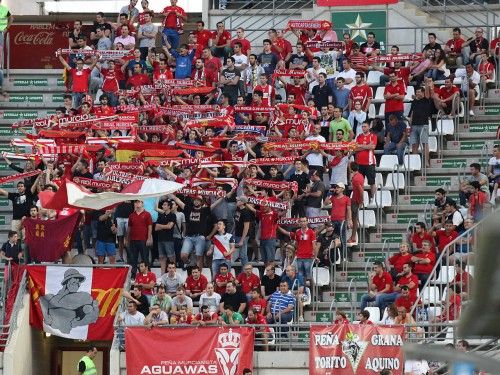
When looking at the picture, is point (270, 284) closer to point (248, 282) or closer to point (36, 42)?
point (248, 282)

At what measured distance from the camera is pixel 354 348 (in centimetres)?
1838

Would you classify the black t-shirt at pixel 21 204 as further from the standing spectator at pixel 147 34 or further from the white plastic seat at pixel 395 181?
the standing spectator at pixel 147 34

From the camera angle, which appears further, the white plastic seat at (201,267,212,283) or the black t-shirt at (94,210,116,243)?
the black t-shirt at (94,210,116,243)

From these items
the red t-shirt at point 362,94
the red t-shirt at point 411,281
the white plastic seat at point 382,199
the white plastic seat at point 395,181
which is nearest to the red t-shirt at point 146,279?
the red t-shirt at point 411,281

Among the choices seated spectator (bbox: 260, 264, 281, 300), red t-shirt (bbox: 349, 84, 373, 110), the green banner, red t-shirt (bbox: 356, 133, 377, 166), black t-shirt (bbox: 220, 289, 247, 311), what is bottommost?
black t-shirt (bbox: 220, 289, 247, 311)

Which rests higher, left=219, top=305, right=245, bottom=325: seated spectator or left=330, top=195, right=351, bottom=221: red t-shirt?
left=330, top=195, right=351, bottom=221: red t-shirt

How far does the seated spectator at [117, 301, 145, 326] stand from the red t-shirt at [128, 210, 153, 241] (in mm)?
2120

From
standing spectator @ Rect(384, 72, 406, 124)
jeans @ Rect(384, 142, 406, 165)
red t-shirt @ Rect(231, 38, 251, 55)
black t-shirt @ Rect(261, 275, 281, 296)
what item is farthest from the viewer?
red t-shirt @ Rect(231, 38, 251, 55)

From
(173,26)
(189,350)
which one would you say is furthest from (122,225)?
(173,26)

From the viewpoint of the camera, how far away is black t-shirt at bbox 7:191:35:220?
2339 centimetres

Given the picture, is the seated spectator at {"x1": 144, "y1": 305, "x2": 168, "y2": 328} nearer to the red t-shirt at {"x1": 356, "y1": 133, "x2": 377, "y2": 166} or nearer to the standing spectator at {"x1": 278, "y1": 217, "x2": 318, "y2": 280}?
the standing spectator at {"x1": 278, "y1": 217, "x2": 318, "y2": 280}

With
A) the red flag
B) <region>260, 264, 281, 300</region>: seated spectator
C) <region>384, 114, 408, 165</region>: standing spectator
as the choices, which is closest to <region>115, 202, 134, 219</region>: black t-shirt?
the red flag

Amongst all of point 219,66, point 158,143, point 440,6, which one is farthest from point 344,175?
point 440,6

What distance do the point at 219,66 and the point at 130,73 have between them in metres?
1.95
